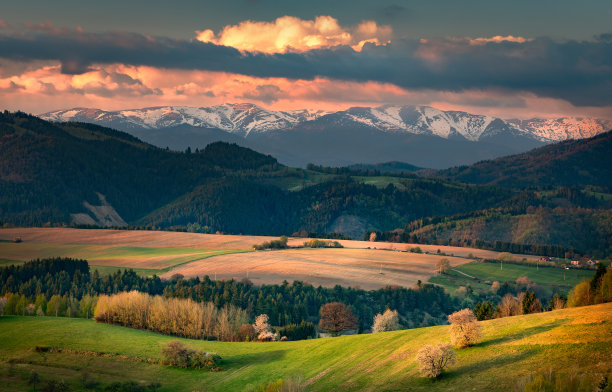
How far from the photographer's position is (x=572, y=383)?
185 feet

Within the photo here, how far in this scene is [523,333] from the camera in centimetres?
7869

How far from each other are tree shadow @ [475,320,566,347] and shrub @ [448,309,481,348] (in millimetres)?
1202

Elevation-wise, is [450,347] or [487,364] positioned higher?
[450,347]

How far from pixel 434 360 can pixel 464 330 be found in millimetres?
9926

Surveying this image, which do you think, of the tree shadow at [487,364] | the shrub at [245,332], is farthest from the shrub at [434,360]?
the shrub at [245,332]

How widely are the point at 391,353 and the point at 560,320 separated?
70.8 ft

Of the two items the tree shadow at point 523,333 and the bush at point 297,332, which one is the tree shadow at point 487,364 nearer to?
the tree shadow at point 523,333

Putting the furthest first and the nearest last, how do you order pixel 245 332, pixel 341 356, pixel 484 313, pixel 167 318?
pixel 245 332, pixel 167 318, pixel 484 313, pixel 341 356

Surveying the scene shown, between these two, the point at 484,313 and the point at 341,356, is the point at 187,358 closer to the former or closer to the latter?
the point at 341,356

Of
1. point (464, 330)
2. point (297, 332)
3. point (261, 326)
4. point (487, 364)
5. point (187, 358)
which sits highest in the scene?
point (464, 330)

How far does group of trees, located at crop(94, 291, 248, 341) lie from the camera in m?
143

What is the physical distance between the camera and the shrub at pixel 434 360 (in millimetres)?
71750

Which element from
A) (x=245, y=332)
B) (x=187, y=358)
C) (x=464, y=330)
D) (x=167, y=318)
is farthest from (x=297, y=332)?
(x=464, y=330)

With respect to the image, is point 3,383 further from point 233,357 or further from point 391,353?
point 391,353
